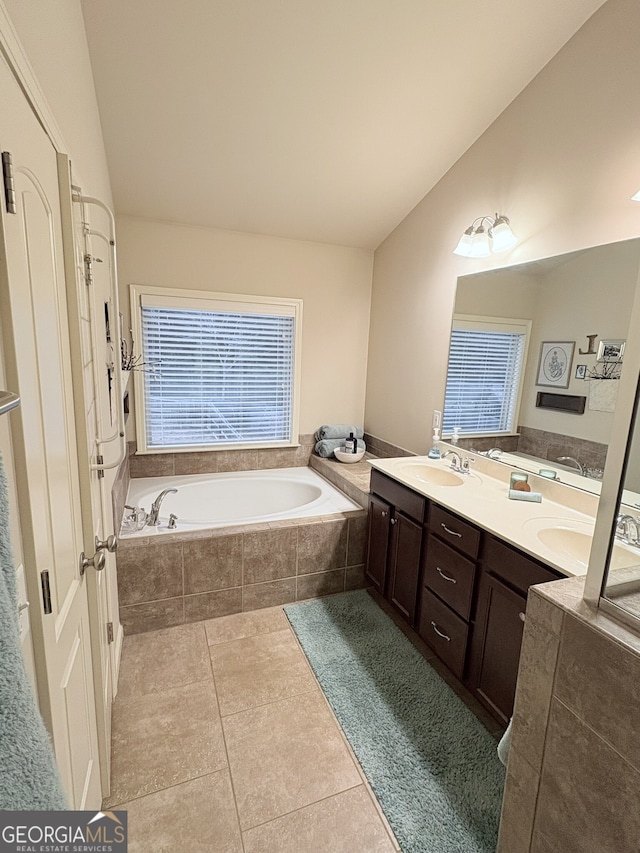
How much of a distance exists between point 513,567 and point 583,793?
678 mm

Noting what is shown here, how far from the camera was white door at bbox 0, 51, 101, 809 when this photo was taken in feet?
2.23

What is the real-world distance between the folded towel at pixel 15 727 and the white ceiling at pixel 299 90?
2221 mm

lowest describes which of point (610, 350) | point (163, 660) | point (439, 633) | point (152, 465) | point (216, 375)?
point (163, 660)

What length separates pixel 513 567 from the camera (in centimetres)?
153

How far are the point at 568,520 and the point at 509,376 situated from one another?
2.79ft

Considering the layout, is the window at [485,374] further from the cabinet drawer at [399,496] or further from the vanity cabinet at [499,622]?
the vanity cabinet at [499,622]

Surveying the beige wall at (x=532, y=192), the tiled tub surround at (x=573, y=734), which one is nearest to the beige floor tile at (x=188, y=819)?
the tiled tub surround at (x=573, y=734)

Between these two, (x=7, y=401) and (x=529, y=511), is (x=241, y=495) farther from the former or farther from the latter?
(x=7, y=401)

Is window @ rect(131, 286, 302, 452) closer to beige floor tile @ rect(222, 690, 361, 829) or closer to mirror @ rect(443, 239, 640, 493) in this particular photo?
mirror @ rect(443, 239, 640, 493)

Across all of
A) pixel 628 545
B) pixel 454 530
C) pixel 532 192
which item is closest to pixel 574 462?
pixel 454 530

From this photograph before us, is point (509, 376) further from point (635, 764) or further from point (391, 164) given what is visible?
point (635, 764)

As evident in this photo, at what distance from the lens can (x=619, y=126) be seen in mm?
1663

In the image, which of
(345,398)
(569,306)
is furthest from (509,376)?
(345,398)

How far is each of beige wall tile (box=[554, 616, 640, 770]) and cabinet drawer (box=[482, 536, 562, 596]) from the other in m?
0.43
